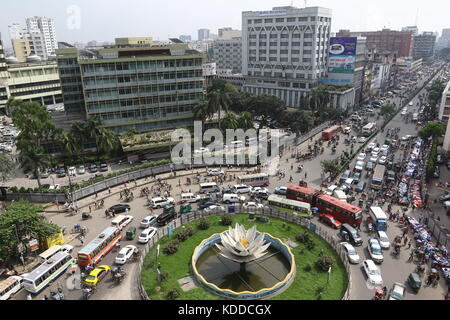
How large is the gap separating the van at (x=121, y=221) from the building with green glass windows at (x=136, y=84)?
38177 millimetres

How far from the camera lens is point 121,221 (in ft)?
139

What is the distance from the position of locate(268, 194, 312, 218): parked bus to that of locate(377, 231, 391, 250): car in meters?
8.99

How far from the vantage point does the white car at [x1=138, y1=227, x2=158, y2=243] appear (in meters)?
38.7

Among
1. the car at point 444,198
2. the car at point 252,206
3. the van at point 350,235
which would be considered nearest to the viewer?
the van at point 350,235

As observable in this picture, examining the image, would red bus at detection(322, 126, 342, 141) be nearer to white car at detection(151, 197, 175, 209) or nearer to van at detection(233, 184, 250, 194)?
van at detection(233, 184, 250, 194)

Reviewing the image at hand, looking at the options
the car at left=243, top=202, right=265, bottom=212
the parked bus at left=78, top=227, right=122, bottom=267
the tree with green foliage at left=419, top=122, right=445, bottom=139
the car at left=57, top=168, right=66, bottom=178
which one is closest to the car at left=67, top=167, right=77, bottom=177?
the car at left=57, top=168, right=66, bottom=178

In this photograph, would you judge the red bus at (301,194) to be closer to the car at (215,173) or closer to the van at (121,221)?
the car at (215,173)

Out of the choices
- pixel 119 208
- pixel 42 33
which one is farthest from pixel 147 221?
pixel 42 33

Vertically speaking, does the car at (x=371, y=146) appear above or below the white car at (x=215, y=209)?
below

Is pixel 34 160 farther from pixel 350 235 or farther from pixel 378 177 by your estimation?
pixel 378 177

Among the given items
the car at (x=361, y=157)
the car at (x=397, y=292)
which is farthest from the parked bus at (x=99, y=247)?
the car at (x=361, y=157)

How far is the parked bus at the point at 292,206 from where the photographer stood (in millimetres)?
44594

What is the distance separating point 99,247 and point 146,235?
5592 mm

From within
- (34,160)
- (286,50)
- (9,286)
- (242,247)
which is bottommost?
(9,286)
